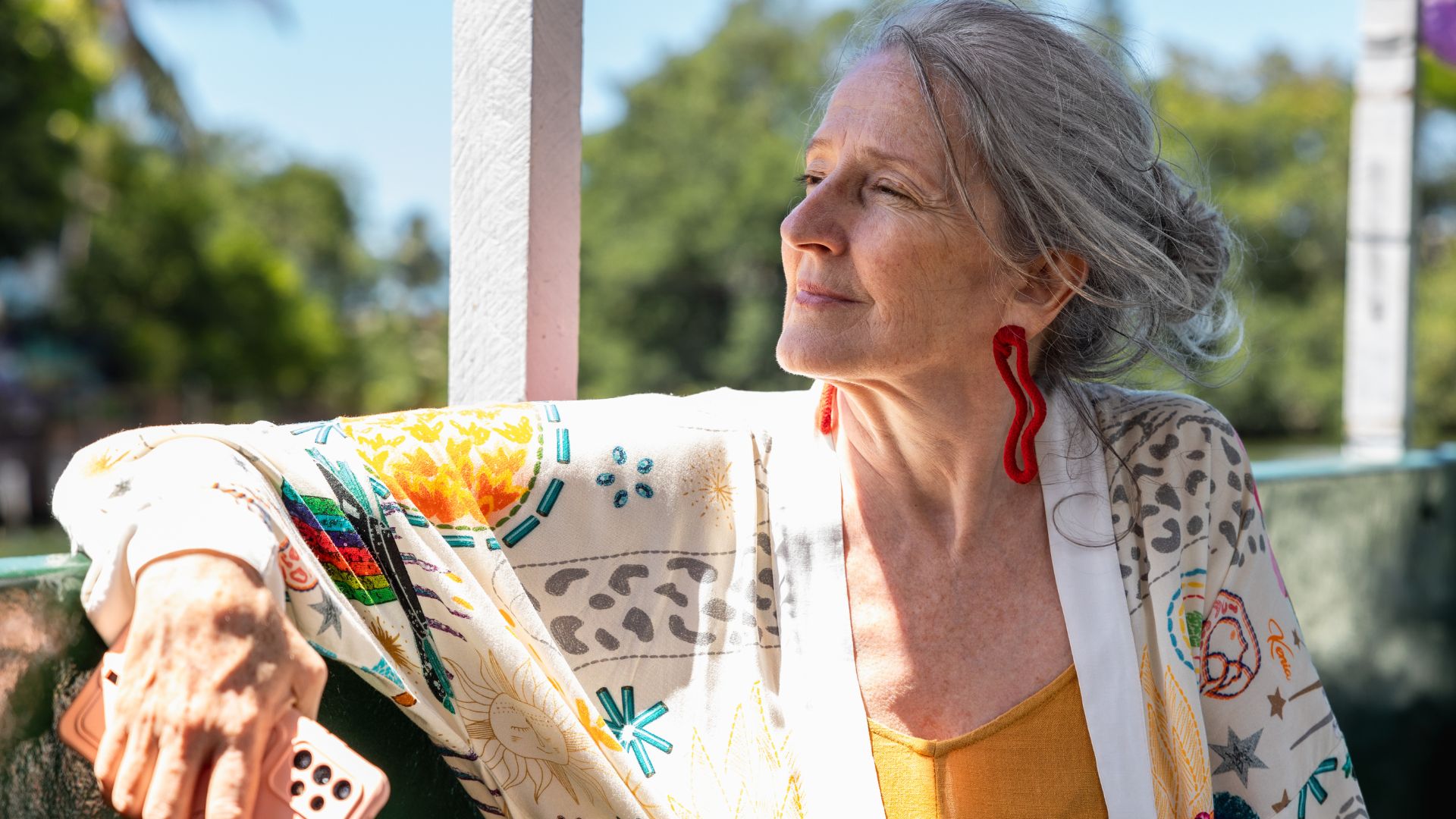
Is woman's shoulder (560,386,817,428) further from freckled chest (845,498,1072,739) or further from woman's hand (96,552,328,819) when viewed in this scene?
woman's hand (96,552,328,819)

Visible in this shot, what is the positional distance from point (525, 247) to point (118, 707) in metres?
0.96

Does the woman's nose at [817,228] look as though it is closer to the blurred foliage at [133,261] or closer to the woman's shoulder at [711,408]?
the woman's shoulder at [711,408]

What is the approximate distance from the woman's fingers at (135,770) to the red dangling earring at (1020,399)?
113 centimetres

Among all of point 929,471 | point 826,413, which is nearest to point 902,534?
point 929,471

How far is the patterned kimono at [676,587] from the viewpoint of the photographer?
127 cm

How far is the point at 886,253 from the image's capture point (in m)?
1.62

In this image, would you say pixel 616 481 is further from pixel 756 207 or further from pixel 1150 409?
pixel 756 207

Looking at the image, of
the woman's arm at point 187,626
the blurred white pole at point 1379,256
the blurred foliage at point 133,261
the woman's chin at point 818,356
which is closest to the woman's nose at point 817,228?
the woman's chin at point 818,356

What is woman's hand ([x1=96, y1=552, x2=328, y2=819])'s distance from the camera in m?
0.99

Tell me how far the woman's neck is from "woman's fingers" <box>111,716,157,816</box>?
37.5 inches

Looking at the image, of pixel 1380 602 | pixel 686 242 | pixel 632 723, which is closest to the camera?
pixel 632 723

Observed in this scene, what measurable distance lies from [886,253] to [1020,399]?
1.00ft

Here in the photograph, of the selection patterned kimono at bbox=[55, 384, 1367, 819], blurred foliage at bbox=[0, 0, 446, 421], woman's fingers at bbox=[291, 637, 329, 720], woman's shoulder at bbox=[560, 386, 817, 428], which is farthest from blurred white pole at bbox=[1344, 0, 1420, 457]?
blurred foliage at bbox=[0, 0, 446, 421]

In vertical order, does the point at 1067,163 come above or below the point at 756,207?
below
